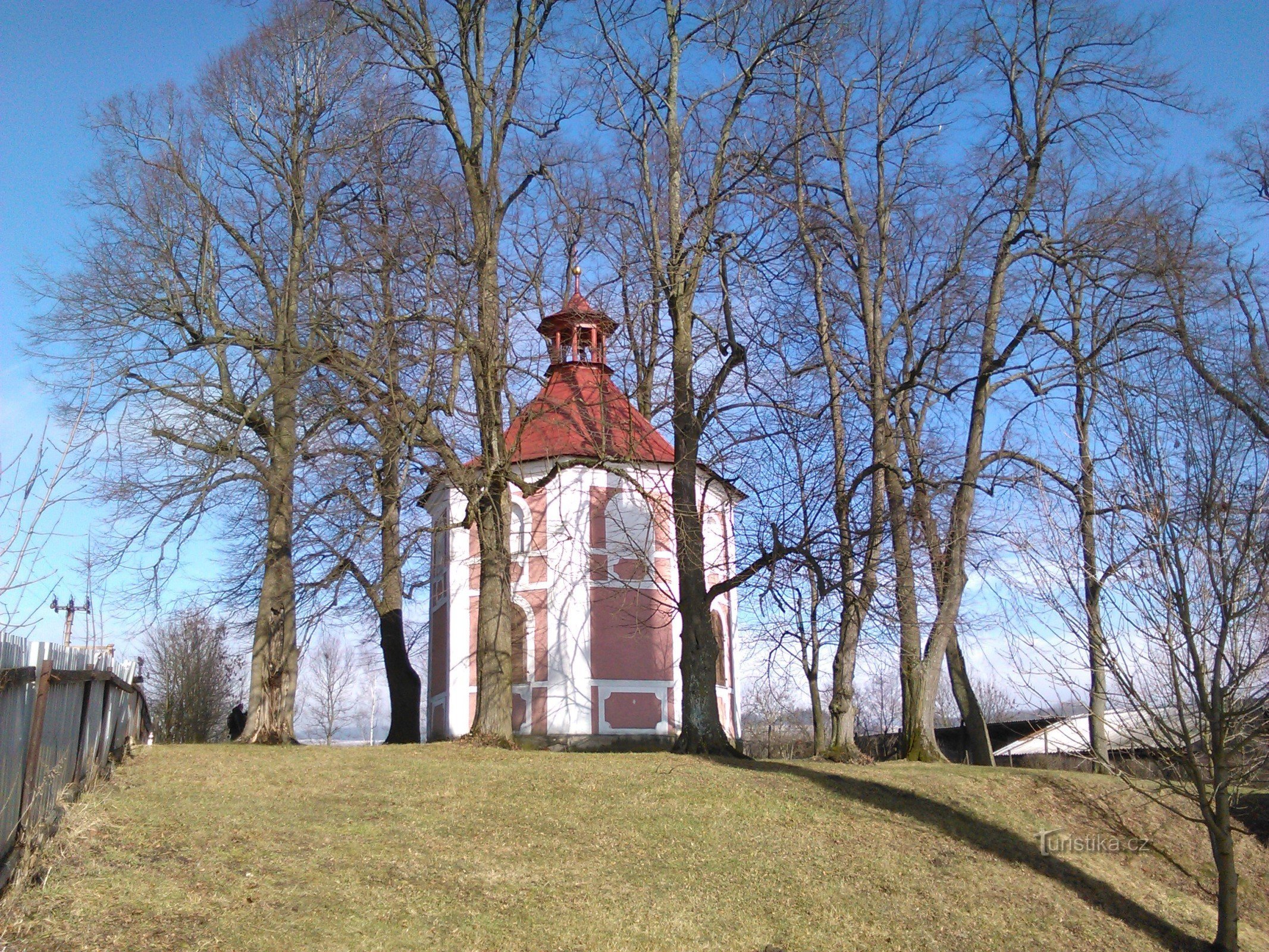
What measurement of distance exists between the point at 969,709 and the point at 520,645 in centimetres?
944

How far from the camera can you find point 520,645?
23109mm

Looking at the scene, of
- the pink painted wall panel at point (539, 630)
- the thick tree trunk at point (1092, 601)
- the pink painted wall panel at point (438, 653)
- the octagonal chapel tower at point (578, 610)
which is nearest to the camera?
the thick tree trunk at point (1092, 601)

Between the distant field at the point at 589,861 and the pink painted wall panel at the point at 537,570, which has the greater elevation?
the pink painted wall panel at the point at 537,570

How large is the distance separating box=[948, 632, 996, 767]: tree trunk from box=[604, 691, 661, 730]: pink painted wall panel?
620 centimetres

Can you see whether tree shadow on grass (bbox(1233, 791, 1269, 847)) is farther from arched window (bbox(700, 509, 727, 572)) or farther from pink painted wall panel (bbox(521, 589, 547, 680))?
pink painted wall panel (bbox(521, 589, 547, 680))

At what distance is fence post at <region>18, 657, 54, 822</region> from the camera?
23.1ft

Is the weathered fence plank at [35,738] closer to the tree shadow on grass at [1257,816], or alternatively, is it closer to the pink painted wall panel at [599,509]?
the tree shadow on grass at [1257,816]

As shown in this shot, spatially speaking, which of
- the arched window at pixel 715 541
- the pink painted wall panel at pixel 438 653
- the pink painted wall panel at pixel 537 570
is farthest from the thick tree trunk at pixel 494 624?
the pink painted wall panel at pixel 438 653

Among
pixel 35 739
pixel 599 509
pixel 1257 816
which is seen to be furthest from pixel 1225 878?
pixel 599 509

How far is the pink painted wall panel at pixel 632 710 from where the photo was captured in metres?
22.5

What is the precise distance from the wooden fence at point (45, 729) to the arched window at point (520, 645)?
488 inches

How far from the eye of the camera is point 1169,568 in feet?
32.4

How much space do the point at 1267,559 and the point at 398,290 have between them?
12317 millimetres

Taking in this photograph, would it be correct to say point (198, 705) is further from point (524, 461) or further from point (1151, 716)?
point (1151, 716)
